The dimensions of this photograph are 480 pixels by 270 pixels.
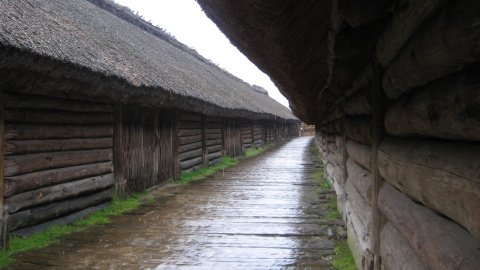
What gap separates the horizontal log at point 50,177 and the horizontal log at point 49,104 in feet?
2.77

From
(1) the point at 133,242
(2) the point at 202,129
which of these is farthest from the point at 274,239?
(2) the point at 202,129

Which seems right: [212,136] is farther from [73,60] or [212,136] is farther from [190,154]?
[73,60]

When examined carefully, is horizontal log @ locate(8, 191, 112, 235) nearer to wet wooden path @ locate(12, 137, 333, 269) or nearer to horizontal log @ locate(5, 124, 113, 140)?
wet wooden path @ locate(12, 137, 333, 269)

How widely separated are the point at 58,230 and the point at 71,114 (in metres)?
1.68

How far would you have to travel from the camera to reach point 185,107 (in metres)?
9.06

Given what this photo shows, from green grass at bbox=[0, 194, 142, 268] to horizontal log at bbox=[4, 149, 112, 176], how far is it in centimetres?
78

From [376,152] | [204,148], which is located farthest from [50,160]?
[204,148]

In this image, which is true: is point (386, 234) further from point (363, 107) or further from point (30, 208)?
point (30, 208)

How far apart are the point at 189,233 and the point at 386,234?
323cm

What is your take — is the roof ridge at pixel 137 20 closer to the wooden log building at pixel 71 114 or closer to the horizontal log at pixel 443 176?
the wooden log building at pixel 71 114

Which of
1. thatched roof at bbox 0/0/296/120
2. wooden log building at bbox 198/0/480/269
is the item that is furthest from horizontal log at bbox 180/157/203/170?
wooden log building at bbox 198/0/480/269

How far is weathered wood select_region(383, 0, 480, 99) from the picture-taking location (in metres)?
1.10

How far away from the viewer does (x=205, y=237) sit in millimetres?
5043

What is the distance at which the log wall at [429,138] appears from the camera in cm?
117
